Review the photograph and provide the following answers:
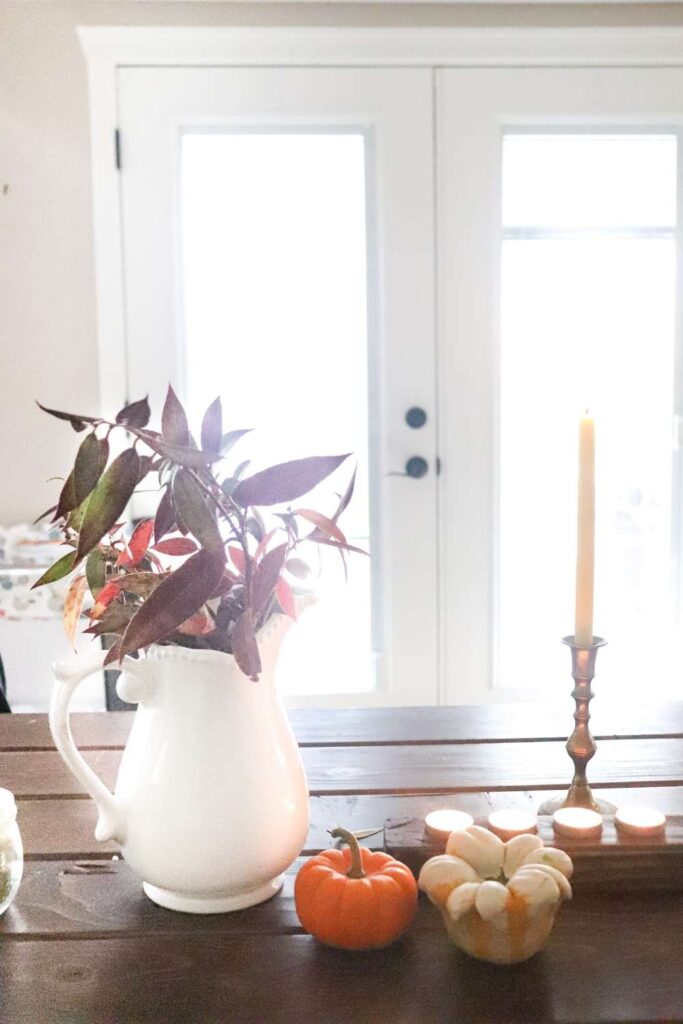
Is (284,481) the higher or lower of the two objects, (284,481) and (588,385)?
the lower

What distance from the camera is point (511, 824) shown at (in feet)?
2.64

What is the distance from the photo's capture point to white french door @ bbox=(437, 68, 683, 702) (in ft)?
7.79

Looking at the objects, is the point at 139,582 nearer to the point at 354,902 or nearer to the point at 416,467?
the point at 354,902

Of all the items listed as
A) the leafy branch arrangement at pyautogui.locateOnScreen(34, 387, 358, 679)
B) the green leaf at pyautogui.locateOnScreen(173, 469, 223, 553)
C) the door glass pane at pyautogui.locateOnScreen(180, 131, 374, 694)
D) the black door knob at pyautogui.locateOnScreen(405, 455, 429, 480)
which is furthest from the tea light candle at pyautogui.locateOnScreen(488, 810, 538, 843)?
the black door knob at pyautogui.locateOnScreen(405, 455, 429, 480)

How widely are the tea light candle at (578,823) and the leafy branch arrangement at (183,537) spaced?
0.31 meters

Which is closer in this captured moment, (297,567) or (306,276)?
(297,567)

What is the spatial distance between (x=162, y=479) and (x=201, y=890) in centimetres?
32

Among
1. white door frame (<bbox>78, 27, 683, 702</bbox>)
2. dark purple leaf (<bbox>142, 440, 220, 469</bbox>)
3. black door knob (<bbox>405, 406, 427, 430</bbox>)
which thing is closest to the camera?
dark purple leaf (<bbox>142, 440, 220, 469</bbox>)

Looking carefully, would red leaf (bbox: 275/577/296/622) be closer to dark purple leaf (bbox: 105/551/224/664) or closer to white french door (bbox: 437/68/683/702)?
dark purple leaf (bbox: 105/551/224/664)

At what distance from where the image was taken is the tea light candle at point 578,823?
0.81 m

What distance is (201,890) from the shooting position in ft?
2.41

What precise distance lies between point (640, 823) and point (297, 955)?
32 centimetres

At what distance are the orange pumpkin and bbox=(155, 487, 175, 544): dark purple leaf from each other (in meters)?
0.26

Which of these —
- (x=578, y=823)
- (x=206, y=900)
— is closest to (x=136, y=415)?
(x=206, y=900)
